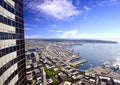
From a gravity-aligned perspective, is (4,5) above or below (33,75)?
above

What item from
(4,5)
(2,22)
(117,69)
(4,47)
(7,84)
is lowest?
(117,69)

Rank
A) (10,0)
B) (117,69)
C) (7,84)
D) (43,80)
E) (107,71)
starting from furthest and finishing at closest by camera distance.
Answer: (117,69) → (107,71) → (43,80) → (10,0) → (7,84)

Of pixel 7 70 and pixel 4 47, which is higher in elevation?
pixel 4 47

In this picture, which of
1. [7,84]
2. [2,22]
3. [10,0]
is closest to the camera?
[2,22]

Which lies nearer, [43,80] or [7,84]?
[7,84]

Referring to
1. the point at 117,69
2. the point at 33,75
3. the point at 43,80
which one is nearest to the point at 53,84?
the point at 43,80

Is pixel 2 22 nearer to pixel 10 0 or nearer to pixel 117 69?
pixel 10 0

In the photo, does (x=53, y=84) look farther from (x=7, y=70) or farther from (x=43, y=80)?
(x=7, y=70)

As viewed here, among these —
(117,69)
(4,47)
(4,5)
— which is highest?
(4,5)

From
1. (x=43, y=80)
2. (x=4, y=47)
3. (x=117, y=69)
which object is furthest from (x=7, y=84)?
(x=117, y=69)
